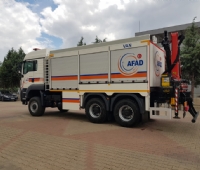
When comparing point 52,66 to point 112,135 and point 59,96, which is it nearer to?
point 59,96

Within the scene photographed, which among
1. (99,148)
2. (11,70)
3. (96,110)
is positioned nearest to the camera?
(99,148)

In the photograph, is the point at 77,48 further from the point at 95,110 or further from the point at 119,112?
the point at 119,112

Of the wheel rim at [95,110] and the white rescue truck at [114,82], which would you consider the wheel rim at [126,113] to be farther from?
the wheel rim at [95,110]

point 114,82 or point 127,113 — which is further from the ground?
point 114,82

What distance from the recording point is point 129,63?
7586mm

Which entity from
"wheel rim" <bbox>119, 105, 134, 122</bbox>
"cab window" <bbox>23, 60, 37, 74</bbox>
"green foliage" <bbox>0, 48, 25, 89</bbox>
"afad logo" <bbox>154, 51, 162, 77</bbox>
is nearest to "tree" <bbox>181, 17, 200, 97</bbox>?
"afad logo" <bbox>154, 51, 162, 77</bbox>

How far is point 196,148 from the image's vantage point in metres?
5.27

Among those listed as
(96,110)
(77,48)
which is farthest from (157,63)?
(77,48)

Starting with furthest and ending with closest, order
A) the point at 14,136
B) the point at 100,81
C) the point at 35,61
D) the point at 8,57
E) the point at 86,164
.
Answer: the point at 8,57, the point at 35,61, the point at 100,81, the point at 14,136, the point at 86,164

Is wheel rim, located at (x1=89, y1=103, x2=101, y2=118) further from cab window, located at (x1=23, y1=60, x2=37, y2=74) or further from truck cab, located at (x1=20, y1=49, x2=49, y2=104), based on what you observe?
cab window, located at (x1=23, y1=60, x2=37, y2=74)

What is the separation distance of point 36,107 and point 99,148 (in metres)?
6.49

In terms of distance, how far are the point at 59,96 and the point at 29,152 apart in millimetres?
5167

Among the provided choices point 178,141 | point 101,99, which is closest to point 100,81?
point 101,99

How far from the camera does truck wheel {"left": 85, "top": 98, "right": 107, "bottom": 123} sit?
8312 mm
